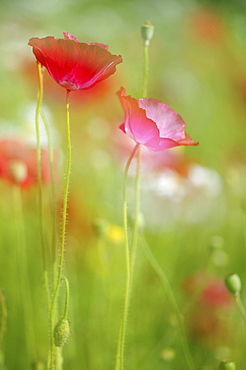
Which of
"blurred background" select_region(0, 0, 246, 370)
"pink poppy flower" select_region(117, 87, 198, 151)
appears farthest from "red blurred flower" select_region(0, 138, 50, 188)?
"pink poppy flower" select_region(117, 87, 198, 151)

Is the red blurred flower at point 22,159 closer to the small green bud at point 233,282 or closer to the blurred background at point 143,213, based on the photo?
the blurred background at point 143,213

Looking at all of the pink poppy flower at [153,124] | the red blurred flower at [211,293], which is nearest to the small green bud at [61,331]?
the pink poppy flower at [153,124]

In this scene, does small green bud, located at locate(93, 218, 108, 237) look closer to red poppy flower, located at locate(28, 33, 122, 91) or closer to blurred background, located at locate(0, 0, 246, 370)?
blurred background, located at locate(0, 0, 246, 370)

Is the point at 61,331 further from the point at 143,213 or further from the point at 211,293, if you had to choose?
the point at 143,213

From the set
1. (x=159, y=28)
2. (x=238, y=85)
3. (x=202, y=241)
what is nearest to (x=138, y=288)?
(x=202, y=241)

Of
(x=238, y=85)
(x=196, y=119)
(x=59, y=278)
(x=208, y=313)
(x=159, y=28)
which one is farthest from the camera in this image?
(x=159, y=28)

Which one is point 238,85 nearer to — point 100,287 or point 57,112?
point 57,112
